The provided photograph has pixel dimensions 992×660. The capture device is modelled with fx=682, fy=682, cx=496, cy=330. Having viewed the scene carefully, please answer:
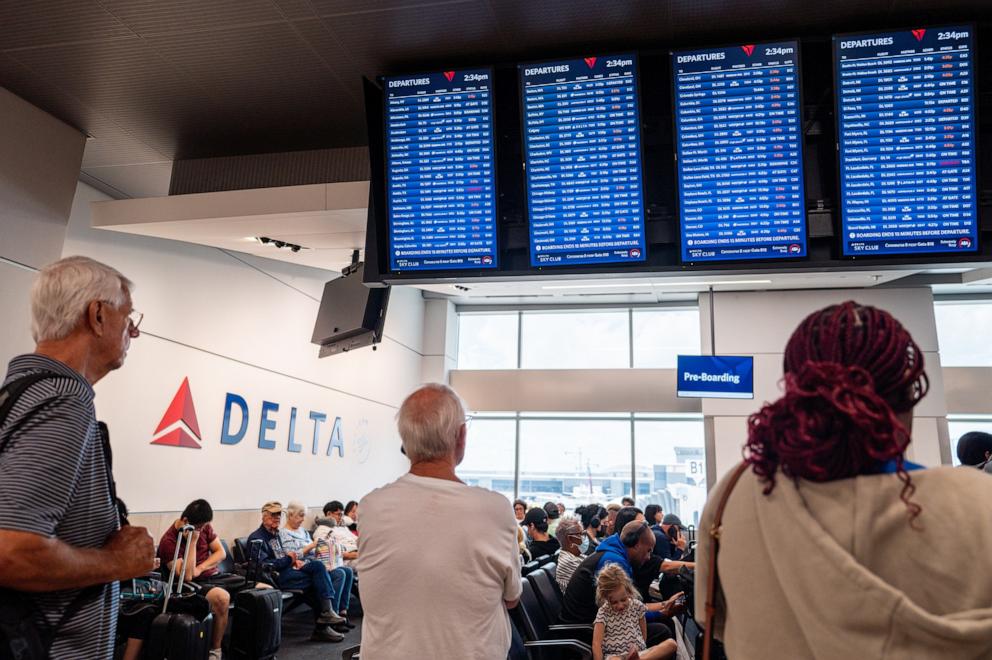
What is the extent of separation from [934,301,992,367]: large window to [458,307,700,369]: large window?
418cm

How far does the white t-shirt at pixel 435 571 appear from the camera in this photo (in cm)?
167

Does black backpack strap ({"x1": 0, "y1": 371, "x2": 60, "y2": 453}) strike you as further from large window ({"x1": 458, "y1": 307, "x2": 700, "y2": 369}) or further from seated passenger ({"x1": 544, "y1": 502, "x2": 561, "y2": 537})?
large window ({"x1": 458, "y1": 307, "x2": 700, "y2": 369})

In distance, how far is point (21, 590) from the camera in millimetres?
1278

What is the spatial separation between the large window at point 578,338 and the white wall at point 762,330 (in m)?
1.94

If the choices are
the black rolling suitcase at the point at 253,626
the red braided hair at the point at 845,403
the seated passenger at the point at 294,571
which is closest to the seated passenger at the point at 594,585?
the black rolling suitcase at the point at 253,626

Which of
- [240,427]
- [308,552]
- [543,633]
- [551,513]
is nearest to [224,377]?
[240,427]

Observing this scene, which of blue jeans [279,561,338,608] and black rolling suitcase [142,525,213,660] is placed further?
blue jeans [279,561,338,608]

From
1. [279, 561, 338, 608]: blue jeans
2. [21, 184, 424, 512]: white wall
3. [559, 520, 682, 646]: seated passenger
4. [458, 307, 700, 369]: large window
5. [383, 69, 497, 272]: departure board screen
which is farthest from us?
[458, 307, 700, 369]: large window

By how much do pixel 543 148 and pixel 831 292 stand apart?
31.9 feet

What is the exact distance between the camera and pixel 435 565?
1.68 metres

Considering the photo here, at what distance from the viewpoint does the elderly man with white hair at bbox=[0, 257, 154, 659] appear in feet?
4.17

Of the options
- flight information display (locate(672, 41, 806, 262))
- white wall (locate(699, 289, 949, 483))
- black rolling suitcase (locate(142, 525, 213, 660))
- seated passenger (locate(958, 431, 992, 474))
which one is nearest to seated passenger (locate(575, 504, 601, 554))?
white wall (locate(699, 289, 949, 483))

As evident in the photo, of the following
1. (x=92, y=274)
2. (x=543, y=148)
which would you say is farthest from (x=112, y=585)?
(x=543, y=148)

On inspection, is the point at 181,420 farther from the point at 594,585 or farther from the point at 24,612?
the point at 24,612
